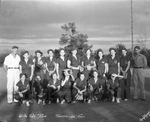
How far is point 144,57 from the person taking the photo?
3.41 m

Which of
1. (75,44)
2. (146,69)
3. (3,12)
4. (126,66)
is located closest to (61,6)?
(75,44)

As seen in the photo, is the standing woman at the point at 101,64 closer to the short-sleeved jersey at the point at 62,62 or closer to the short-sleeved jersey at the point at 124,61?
the short-sleeved jersey at the point at 124,61

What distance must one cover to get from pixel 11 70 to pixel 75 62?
0.92 metres

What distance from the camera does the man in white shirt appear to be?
3129 mm

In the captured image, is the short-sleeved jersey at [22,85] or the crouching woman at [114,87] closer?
the short-sleeved jersey at [22,85]

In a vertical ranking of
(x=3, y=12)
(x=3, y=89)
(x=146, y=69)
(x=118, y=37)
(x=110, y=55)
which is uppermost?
(x=3, y=12)

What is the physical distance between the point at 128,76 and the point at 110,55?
0.45 m

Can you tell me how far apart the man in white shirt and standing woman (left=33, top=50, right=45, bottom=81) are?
10.3 inches

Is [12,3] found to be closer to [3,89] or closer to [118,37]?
[3,89]

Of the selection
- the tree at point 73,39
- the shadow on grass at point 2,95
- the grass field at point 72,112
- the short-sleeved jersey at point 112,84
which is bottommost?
the grass field at point 72,112

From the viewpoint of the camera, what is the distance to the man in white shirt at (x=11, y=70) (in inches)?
123

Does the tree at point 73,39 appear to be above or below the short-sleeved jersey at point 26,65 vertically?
above

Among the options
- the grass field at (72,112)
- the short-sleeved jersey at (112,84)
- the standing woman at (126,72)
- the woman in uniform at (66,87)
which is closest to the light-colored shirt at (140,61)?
the standing woman at (126,72)

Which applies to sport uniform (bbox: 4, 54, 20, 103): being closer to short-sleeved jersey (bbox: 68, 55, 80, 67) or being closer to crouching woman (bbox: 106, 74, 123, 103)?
short-sleeved jersey (bbox: 68, 55, 80, 67)
